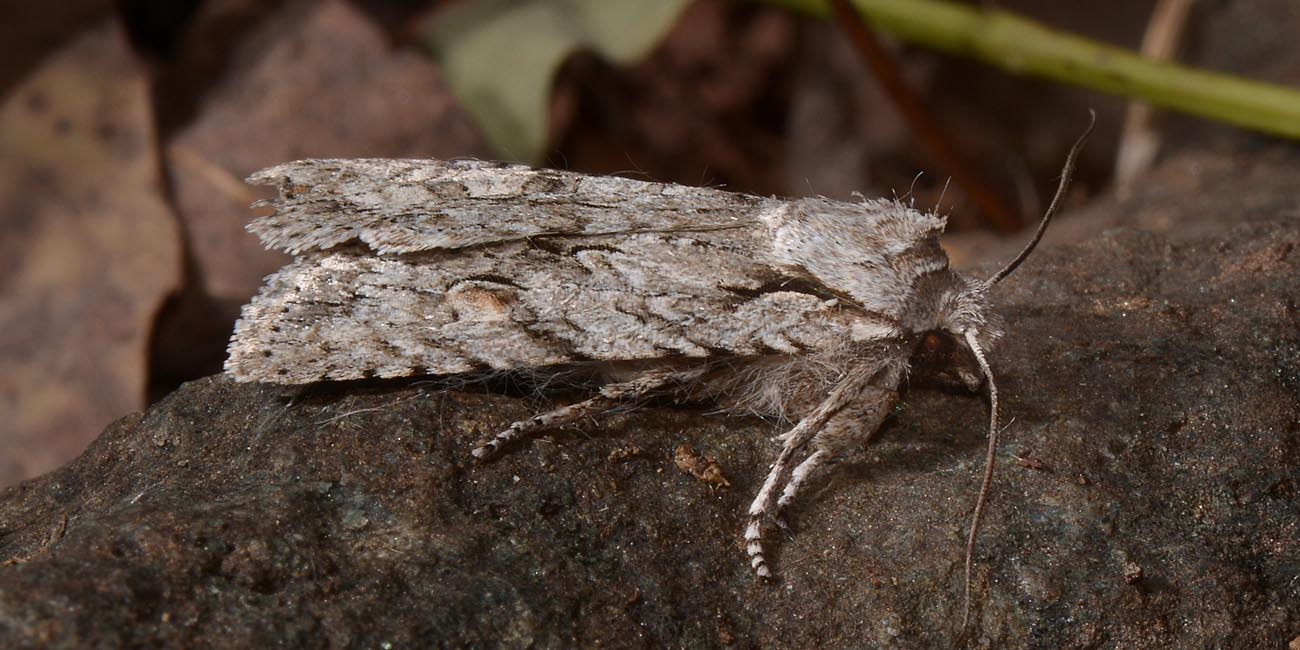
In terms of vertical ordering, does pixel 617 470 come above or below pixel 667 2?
below

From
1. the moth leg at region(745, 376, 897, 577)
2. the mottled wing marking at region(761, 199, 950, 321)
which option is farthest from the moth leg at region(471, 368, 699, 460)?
the mottled wing marking at region(761, 199, 950, 321)

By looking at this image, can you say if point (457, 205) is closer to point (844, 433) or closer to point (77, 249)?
point (844, 433)

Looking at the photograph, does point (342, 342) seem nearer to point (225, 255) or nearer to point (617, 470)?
point (617, 470)

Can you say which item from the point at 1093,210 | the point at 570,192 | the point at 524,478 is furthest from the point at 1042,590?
the point at 1093,210

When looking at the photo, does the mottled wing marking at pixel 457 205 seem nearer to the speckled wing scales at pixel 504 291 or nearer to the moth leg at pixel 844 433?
the speckled wing scales at pixel 504 291

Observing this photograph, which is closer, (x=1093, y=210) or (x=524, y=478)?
(x=524, y=478)

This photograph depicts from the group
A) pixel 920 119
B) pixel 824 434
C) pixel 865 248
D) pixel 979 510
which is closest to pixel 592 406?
pixel 824 434

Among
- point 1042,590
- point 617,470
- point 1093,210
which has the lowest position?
point 1093,210
